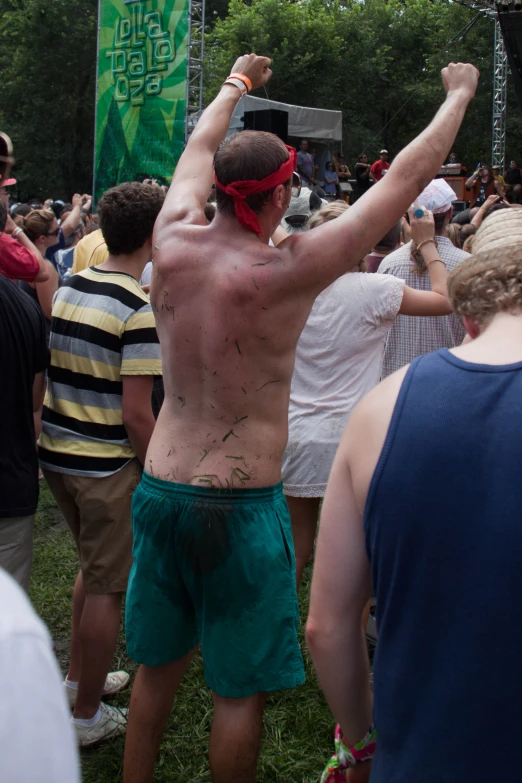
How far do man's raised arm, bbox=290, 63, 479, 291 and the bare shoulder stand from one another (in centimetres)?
84

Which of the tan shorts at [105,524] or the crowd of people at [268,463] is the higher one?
the crowd of people at [268,463]

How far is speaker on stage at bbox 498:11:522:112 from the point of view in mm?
12258

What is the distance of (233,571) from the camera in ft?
7.09

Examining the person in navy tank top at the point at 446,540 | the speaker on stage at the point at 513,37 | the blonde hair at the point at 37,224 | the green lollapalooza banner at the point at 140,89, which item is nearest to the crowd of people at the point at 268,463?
the person in navy tank top at the point at 446,540

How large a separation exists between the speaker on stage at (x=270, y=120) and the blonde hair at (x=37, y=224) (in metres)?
1.90

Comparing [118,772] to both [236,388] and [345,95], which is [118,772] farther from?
[345,95]

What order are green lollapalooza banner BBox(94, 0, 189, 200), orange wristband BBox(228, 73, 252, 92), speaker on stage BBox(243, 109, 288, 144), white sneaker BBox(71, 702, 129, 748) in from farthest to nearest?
green lollapalooza banner BBox(94, 0, 189, 200) → speaker on stage BBox(243, 109, 288, 144) → white sneaker BBox(71, 702, 129, 748) → orange wristband BBox(228, 73, 252, 92)

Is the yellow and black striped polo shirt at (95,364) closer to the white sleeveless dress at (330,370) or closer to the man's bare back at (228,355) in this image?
the man's bare back at (228,355)

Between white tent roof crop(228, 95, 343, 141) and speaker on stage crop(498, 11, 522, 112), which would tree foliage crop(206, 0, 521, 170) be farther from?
speaker on stage crop(498, 11, 522, 112)

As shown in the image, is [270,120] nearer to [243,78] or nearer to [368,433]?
[243,78]

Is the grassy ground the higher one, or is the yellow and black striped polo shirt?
the yellow and black striped polo shirt

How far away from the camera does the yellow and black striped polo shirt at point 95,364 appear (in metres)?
2.84

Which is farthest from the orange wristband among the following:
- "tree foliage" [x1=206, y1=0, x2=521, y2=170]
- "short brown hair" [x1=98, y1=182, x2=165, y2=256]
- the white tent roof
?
"tree foliage" [x1=206, y1=0, x2=521, y2=170]

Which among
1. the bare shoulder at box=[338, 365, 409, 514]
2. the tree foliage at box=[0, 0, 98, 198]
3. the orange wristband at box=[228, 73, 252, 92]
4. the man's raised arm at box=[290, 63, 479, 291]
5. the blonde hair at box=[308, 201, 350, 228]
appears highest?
the orange wristband at box=[228, 73, 252, 92]
